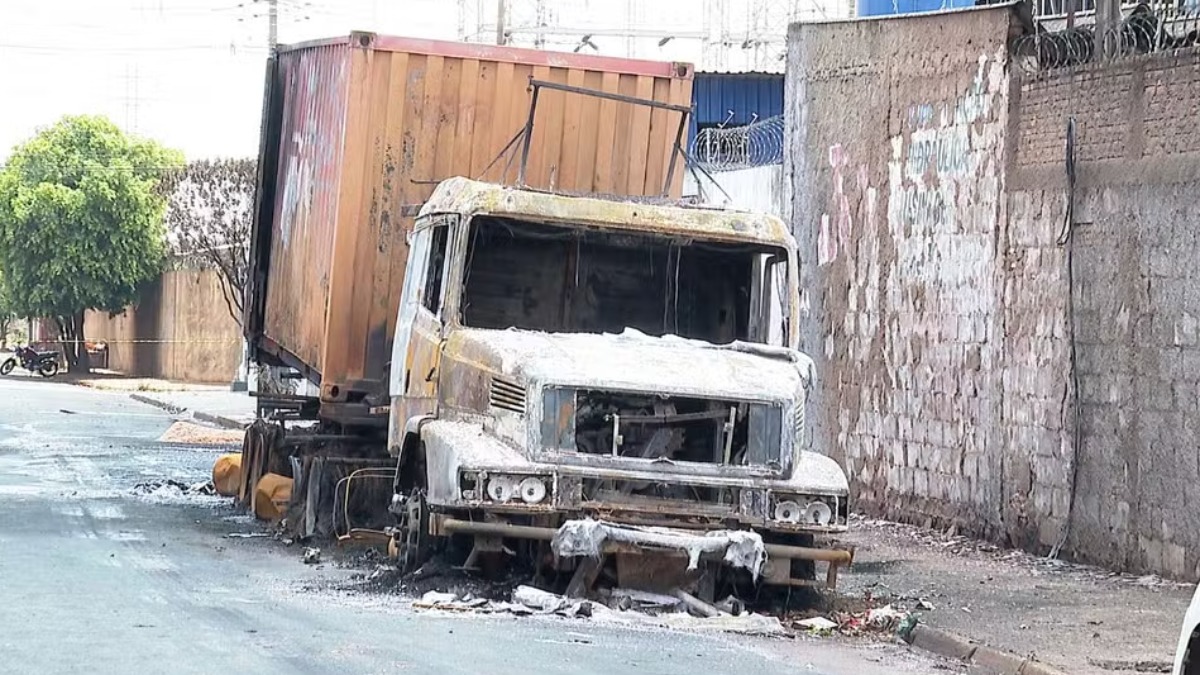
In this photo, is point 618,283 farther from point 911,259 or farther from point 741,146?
point 741,146

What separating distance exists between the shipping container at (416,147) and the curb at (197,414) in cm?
1682

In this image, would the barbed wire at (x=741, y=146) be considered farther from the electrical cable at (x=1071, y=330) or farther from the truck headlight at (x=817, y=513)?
the truck headlight at (x=817, y=513)

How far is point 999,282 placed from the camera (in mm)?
14859

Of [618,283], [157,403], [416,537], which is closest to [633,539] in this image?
[416,537]

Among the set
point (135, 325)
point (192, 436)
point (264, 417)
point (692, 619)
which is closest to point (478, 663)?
point (692, 619)

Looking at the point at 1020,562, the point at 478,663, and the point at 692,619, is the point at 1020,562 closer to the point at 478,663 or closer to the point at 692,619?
the point at 692,619

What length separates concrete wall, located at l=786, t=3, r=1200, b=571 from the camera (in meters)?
12.7

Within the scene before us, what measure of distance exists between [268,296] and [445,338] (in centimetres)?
611

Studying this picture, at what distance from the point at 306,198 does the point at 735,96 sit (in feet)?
88.9

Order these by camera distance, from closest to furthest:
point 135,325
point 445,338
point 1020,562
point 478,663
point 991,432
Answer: point 478,663
point 445,338
point 1020,562
point 991,432
point 135,325

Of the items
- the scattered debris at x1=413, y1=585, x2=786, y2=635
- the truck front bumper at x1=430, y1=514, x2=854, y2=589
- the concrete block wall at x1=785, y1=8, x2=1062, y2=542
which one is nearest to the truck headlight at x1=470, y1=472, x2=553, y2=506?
the truck front bumper at x1=430, y1=514, x2=854, y2=589

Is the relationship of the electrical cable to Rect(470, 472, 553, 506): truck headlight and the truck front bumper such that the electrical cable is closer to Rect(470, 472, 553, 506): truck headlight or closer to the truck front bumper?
the truck front bumper

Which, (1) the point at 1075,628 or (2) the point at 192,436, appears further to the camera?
(2) the point at 192,436

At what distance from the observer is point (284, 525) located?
1561cm
